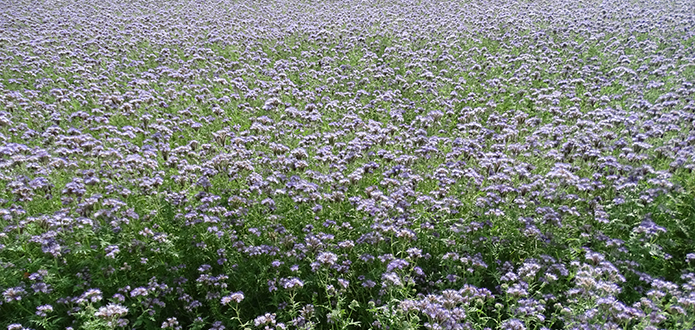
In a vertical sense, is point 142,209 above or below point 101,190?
below

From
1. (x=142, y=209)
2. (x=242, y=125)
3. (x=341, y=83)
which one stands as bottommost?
(x=142, y=209)

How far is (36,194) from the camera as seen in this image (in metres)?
4.67

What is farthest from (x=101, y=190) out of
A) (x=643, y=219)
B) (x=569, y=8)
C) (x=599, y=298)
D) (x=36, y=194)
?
(x=569, y=8)

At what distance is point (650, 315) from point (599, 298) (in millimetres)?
387

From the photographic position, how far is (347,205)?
4957mm

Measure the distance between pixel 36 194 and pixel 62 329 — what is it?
66.5 inches

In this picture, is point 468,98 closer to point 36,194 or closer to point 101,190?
point 101,190

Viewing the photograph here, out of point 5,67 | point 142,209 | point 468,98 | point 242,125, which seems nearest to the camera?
point 142,209

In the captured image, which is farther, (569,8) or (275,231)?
(569,8)

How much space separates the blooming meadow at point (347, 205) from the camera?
3637mm

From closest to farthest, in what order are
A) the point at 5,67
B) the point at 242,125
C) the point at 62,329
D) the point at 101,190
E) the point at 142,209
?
1. the point at 62,329
2. the point at 142,209
3. the point at 101,190
4. the point at 242,125
5. the point at 5,67

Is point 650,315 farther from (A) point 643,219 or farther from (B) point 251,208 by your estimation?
(B) point 251,208

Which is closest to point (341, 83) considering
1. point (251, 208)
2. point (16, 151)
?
point (251, 208)

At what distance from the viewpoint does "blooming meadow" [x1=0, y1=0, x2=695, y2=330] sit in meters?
3.64
